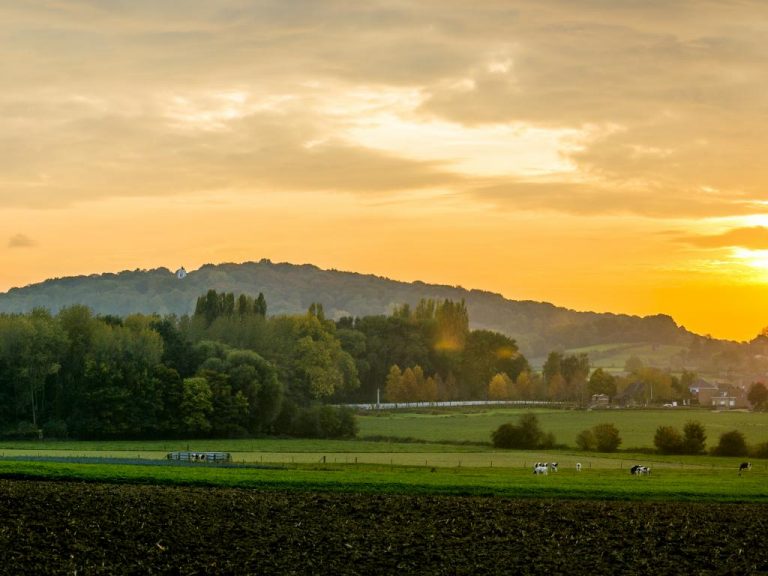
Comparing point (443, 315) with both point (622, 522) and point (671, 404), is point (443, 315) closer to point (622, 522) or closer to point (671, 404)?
point (671, 404)

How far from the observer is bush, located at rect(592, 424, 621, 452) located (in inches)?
3319

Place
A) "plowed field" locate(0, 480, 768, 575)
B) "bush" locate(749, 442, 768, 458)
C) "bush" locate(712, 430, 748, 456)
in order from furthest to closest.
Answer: "bush" locate(712, 430, 748, 456) < "bush" locate(749, 442, 768, 458) < "plowed field" locate(0, 480, 768, 575)

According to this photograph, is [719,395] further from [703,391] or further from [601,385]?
[601,385]

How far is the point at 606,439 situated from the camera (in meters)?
84.6

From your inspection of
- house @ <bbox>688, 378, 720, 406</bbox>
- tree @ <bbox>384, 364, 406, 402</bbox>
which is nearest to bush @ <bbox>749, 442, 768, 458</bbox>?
house @ <bbox>688, 378, 720, 406</bbox>

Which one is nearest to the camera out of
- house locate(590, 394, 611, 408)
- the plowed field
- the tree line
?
the plowed field

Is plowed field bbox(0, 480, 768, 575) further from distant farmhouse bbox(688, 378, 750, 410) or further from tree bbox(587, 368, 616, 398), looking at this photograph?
tree bbox(587, 368, 616, 398)

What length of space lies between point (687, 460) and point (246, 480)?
3833cm

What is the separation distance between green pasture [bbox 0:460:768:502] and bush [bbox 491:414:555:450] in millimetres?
28126

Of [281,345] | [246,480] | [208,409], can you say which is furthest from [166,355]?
[246,480]

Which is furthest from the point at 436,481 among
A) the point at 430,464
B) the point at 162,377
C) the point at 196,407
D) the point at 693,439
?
the point at 162,377

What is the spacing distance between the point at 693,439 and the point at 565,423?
3663 centimetres

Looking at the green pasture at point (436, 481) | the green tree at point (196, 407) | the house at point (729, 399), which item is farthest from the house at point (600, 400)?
the green pasture at point (436, 481)

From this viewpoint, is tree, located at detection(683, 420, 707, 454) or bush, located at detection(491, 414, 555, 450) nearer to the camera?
tree, located at detection(683, 420, 707, 454)
